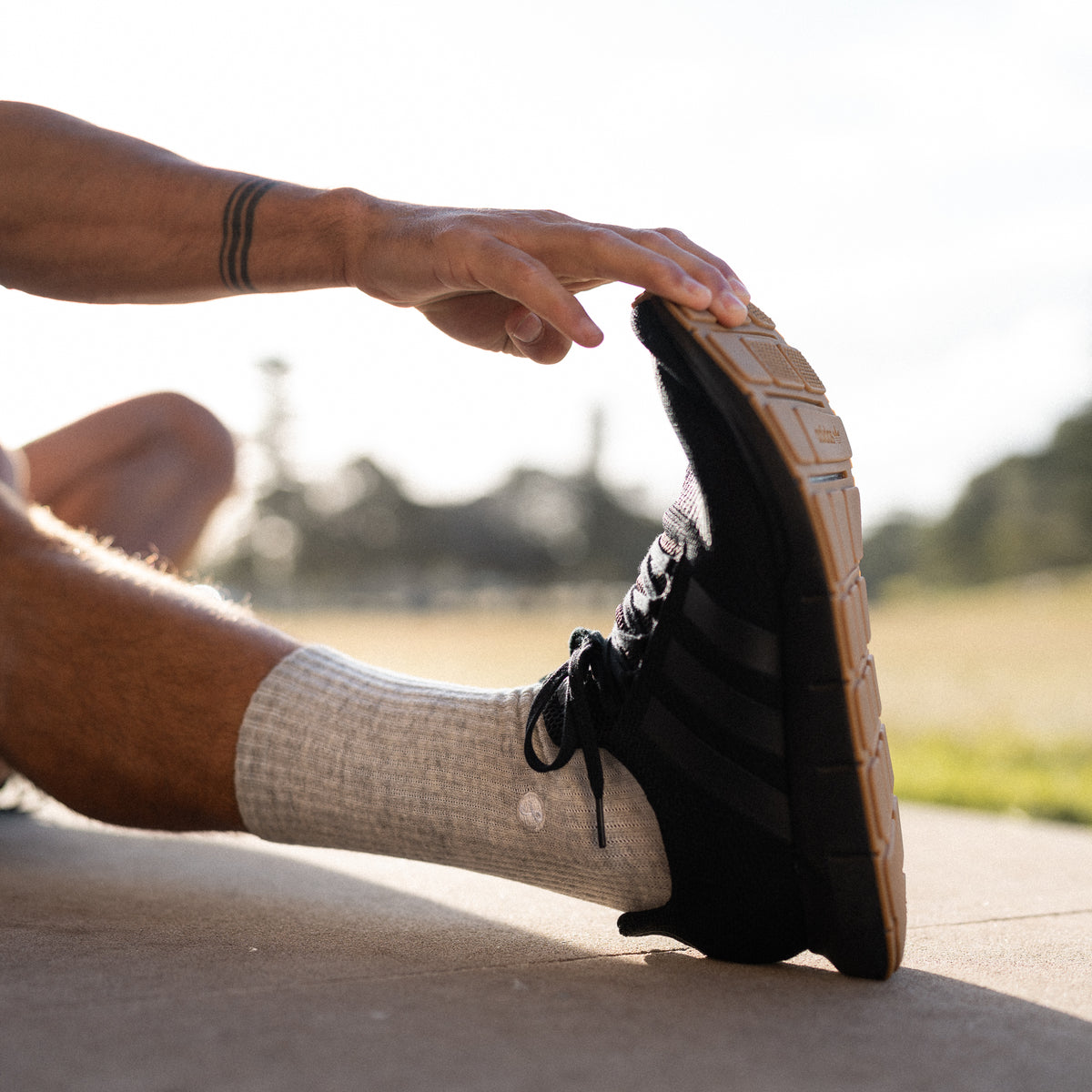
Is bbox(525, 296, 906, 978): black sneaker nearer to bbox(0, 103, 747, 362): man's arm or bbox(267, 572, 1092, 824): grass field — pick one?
bbox(0, 103, 747, 362): man's arm

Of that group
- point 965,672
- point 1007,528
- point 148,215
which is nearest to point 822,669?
point 148,215

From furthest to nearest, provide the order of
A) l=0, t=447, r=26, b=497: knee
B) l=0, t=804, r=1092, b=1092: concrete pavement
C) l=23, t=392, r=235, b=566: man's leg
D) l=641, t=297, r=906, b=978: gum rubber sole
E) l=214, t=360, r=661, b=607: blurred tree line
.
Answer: l=214, t=360, r=661, b=607: blurred tree line < l=23, t=392, r=235, b=566: man's leg < l=0, t=447, r=26, b=497: knee < l=641, t=297, r=906, b=978: gum rubber sole < l=0, t=804, r=1092, b=1092: concrete pavement

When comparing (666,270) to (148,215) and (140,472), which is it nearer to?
(148,215)

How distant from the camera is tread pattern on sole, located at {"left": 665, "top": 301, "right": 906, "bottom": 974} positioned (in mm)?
790

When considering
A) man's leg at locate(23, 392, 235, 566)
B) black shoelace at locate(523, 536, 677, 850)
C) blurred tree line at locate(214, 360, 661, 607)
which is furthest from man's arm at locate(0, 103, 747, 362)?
blurred tree line at locate(214, 360, 661, 607)

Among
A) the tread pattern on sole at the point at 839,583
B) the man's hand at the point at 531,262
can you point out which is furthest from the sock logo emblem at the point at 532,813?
the man's hand at the point at 531,262

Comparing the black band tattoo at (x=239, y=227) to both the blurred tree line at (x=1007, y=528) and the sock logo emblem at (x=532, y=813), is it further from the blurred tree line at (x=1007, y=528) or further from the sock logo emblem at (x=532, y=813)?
the blurred tree line at (x=1007, y=528)

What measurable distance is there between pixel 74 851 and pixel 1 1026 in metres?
0.81

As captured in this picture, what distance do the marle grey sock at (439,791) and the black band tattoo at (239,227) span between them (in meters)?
0.40

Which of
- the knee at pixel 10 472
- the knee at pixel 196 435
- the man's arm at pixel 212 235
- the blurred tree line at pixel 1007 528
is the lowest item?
the knee at pixel 10 472

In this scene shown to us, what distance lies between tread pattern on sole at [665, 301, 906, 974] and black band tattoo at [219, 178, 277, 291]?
435mm

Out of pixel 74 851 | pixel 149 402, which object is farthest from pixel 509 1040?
pixel 149 402

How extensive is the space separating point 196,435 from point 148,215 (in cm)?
87

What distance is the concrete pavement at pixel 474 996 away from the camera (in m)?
0.62
